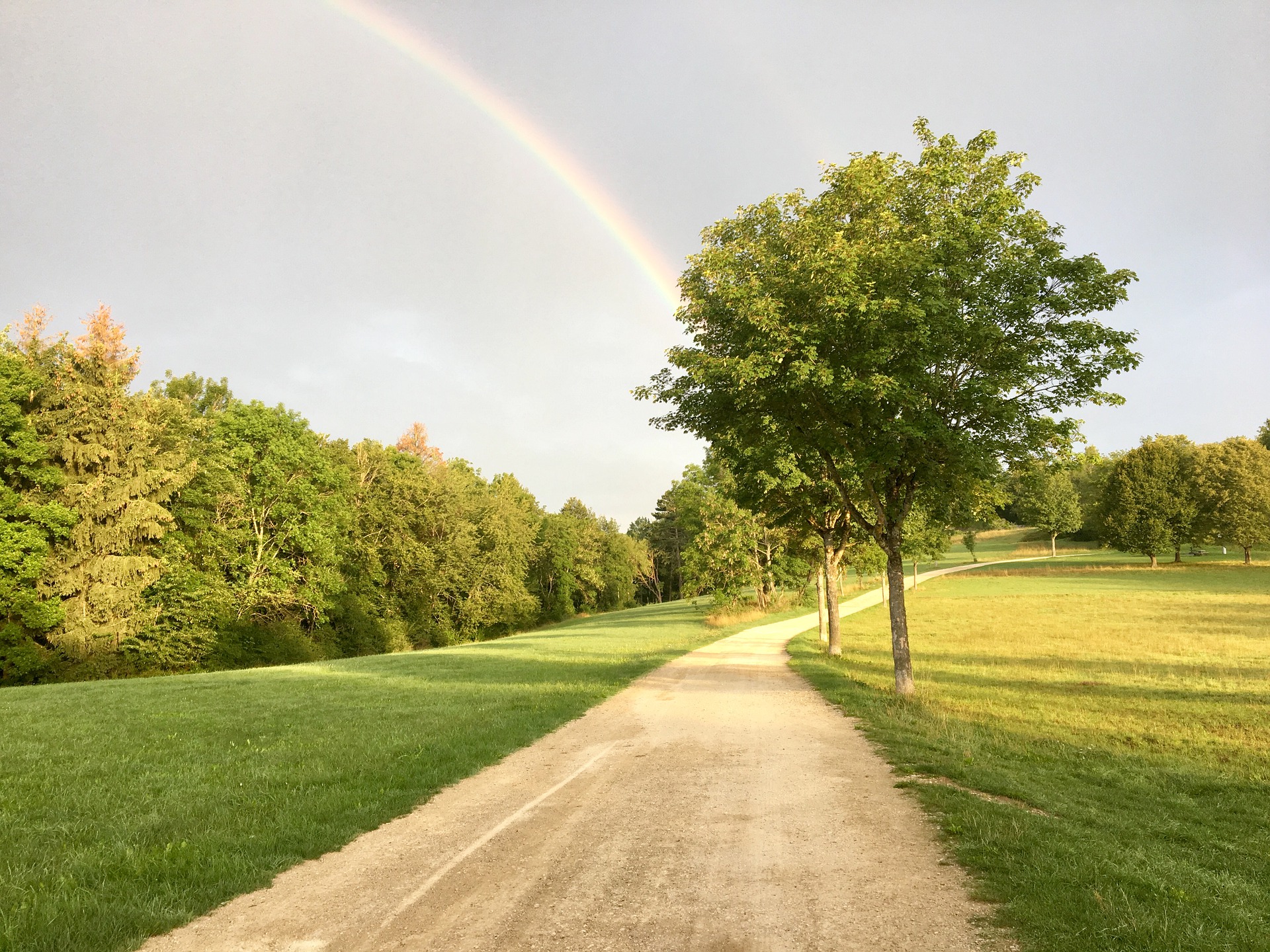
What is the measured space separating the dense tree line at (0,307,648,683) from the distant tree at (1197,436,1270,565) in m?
74.6

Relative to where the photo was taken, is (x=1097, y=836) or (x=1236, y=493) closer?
(x=1097, y=836)

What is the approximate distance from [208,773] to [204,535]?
39.0 metres


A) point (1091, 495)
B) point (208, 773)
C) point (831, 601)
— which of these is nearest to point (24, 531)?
point (208, 773)

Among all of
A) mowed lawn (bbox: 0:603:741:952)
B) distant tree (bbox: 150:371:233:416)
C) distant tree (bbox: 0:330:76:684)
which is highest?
distant tree (bbox: 150:371:233:416)

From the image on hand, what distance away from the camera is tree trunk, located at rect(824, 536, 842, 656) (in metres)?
26.5

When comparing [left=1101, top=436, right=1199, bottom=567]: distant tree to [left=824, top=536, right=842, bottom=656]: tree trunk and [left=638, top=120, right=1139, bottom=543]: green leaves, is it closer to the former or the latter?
[left=824, top=536, right=842, bottom=656]: tree trunk

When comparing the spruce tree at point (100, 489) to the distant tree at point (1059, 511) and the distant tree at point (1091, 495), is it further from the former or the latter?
the distant tree at point (1059, 511)

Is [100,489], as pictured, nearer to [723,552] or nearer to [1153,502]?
[723,552]

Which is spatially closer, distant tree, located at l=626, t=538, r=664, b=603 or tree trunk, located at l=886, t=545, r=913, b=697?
tree trunk, located at l=886, t=545, r=913, b=697

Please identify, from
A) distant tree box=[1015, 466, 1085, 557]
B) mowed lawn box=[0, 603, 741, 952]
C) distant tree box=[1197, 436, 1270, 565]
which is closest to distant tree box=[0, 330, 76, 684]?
mowed lawn box=[0, 603, 741, 952]

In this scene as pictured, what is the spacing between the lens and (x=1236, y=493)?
237 ft

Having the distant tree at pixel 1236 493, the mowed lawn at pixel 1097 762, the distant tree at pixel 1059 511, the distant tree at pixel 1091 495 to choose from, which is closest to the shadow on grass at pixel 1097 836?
the mowed lawn at pixel 1097 762

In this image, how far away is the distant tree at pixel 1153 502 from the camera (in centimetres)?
7450

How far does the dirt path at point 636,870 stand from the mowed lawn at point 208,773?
52 cm
